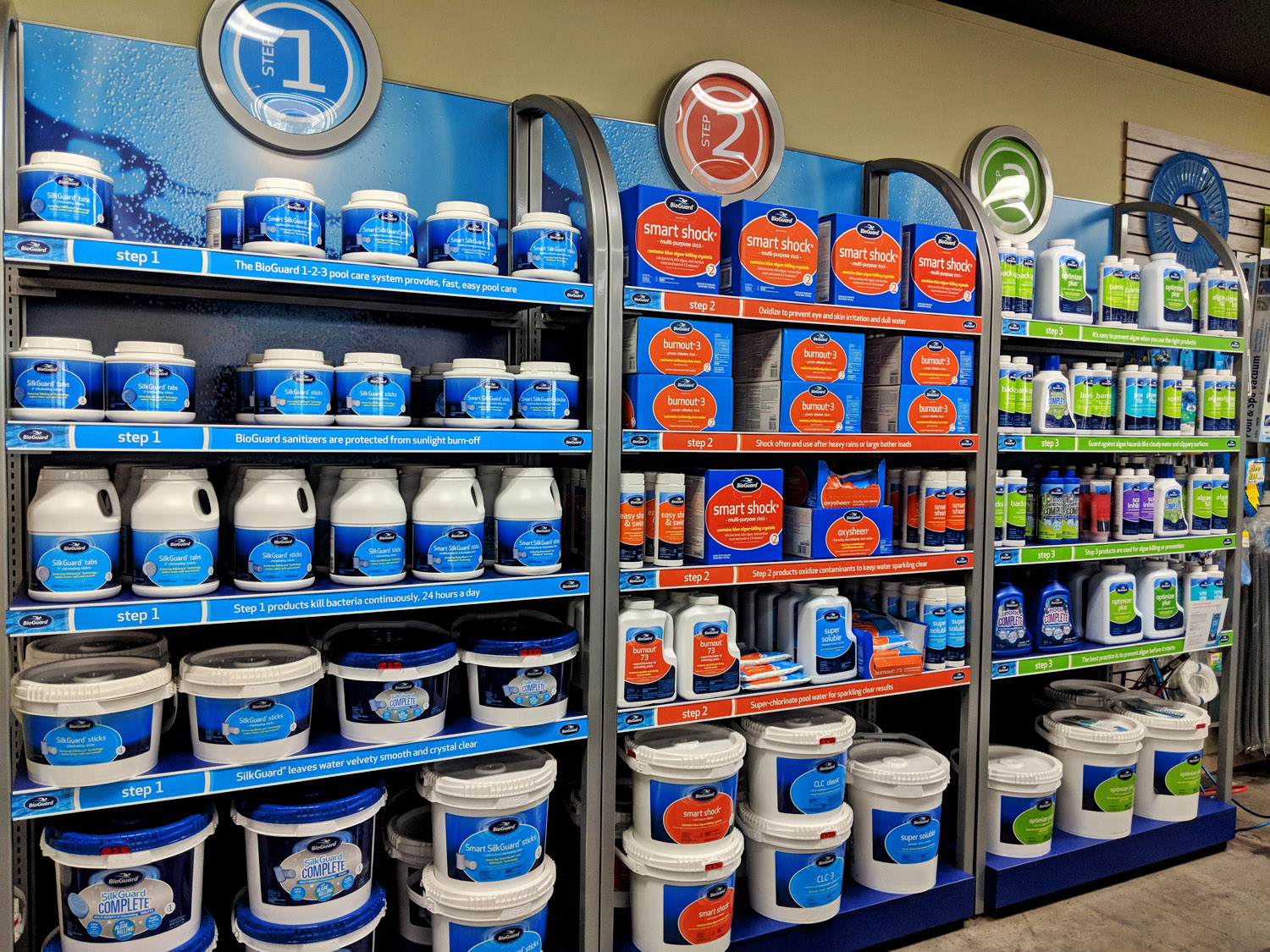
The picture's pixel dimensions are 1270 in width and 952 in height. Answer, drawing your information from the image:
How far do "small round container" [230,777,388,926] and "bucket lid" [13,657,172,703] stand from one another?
409 millimetres

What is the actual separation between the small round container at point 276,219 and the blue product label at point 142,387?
0.34m

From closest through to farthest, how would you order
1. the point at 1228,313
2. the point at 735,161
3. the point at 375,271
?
the point at 375,271 → the point at 735,161 → the point at 1228,313

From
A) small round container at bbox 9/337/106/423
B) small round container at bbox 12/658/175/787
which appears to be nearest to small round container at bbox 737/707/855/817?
small round container at bbox 12/658/175/787

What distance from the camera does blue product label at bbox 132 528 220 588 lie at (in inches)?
82.6

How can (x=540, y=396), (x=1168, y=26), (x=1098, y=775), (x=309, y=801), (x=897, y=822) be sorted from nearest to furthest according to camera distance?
1. (x=309, y=801)
2. (x=540, y=396)
3. (x=897, y=822)
4. (x=1098, y=775)
5. (x=1168, y=26)

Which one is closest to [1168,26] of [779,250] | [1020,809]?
[779,250]

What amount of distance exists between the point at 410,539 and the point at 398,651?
0.99ft

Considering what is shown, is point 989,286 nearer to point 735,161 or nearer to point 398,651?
point 735,161

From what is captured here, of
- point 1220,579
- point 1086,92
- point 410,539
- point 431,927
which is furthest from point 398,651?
point 1086,92

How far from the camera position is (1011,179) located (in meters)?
3.93

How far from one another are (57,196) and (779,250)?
182 cm

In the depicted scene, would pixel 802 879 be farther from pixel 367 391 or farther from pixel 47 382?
pixel 47 382

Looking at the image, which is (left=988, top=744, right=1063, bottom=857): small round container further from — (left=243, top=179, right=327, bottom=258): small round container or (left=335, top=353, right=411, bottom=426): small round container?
(left=243, top=179, right=327, bottom=258): small round container

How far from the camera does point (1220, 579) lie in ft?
12.2
